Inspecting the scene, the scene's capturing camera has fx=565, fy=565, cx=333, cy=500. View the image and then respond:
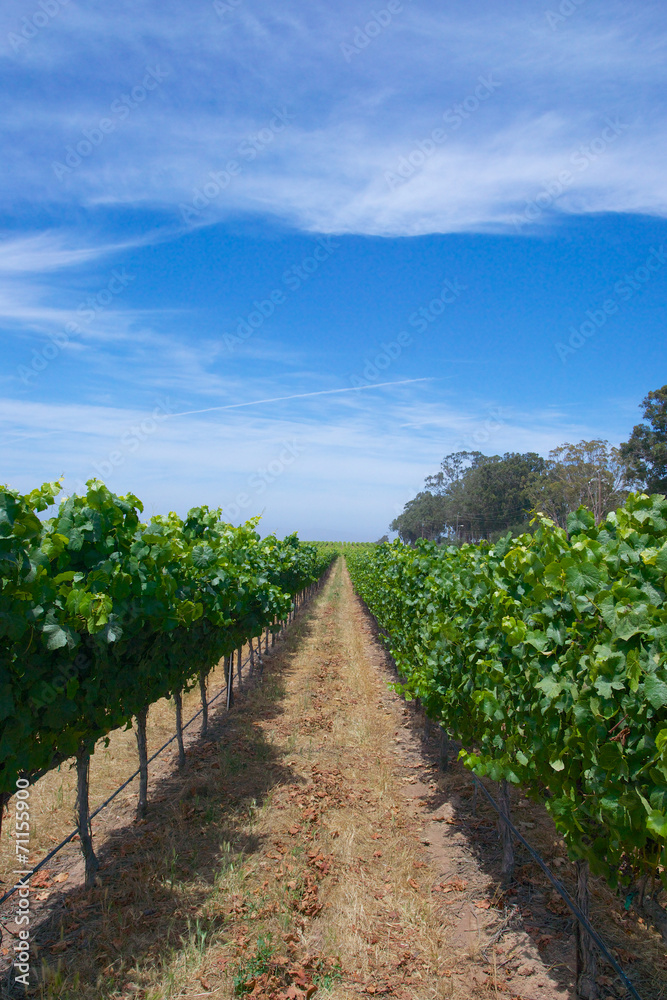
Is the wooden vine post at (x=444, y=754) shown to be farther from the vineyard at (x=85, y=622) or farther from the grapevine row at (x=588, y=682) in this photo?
the vineyard at (x=85, y=622)

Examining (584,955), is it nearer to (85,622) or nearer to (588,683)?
(588,683)

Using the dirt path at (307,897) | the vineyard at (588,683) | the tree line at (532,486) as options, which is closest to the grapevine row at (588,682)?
the vineyard at (588,683)

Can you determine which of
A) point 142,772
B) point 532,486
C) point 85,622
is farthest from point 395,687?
point 532,486

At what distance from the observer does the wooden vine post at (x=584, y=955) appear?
384cm

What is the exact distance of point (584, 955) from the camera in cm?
391

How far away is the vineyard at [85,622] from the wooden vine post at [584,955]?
12.7ft

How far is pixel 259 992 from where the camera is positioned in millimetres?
4043

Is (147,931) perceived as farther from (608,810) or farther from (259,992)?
(608,810)

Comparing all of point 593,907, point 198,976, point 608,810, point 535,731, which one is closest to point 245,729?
point 198,976

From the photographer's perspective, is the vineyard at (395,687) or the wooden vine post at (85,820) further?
the wooden vine post at (85,820)

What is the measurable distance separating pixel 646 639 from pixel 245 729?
7.94 metres

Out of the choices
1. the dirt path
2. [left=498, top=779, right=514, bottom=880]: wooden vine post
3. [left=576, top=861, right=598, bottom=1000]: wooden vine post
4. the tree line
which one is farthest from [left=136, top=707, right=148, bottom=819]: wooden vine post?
the tree line

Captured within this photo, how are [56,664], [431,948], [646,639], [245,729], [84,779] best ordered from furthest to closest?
1. [245,729]
2. [84,779]
3. [431,948]
4. [56,664]
5. [646,639]

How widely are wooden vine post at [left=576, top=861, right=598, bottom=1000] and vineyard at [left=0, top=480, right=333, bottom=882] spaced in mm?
3872
